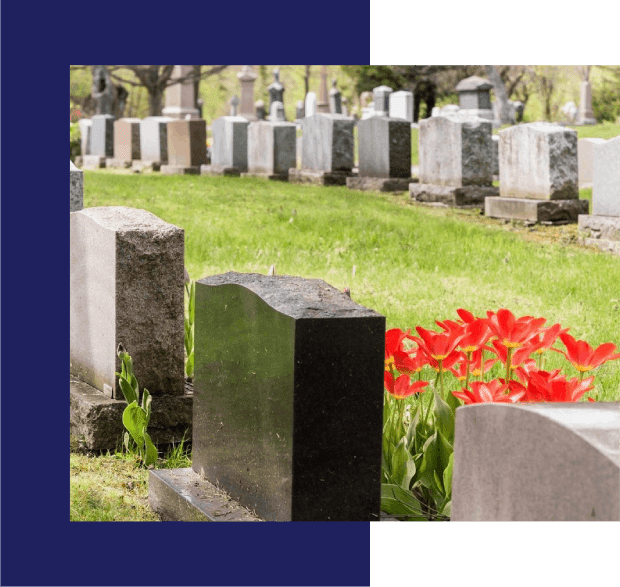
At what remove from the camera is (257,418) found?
2121mm

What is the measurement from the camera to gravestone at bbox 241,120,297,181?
25.5ft

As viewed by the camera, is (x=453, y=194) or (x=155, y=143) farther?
(x=155, y=143)

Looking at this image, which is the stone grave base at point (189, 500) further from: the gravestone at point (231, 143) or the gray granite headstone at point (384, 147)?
the gravestone at point (231, 143)

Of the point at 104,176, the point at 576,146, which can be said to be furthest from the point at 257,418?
the point at 576,146

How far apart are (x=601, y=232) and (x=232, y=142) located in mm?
4751

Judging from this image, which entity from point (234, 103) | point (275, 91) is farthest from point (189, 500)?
point (275, 91)

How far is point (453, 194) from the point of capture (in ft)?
19.1

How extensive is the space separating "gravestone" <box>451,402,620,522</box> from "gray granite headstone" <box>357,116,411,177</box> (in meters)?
5.45

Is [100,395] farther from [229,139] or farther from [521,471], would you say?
[229,139]

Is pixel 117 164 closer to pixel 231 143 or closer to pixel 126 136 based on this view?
pixel 231 143

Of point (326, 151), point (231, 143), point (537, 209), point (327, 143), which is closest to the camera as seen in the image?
point (537, 209)

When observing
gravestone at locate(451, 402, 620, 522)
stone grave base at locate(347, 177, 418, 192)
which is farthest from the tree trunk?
gravestone at locate(451, 402, 620, 522)

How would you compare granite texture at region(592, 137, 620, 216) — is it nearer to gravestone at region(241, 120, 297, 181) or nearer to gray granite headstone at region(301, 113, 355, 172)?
gray granite headstone at region(301, 113, 355, 172)

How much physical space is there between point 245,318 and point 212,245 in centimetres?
152
